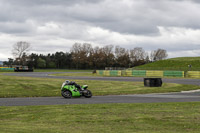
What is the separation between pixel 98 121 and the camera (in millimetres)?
9664

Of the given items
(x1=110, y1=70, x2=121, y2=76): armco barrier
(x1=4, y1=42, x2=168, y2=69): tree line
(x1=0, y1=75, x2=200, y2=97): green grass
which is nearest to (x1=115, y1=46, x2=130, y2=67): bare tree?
(x1=4, y1=42, x2=168, y2=69): tree line

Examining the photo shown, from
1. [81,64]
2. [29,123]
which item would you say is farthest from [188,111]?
[81,64]

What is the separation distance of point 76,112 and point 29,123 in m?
2.54

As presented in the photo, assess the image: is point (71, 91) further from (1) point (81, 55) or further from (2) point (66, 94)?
(1) point (81, 55)

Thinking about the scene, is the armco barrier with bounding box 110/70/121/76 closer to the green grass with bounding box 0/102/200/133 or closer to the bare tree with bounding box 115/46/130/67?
the green grass with bounding box 0/102/200/133

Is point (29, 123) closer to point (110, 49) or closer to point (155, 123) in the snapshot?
point (155, 123)

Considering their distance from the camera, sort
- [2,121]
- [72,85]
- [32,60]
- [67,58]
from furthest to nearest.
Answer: [67,58], [32,60], [72,85], [2,121]

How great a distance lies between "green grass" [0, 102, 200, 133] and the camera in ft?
27.4

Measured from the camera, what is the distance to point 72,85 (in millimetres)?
18297

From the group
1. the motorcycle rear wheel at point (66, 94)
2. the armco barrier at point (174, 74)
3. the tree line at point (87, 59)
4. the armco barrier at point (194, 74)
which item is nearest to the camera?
the motorcycle rear wheel at point (66, 94)

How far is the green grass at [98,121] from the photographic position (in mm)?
8359

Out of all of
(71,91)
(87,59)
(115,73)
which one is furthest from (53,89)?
(87,59)

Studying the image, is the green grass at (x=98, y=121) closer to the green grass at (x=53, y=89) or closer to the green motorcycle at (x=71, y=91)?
the green motorcycle at (x=71, y=91)

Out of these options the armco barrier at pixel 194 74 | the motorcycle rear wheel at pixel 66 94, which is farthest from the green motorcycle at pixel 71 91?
the armco barrier at pixel 194 74
